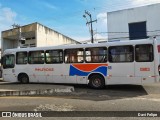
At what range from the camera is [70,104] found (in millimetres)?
9000

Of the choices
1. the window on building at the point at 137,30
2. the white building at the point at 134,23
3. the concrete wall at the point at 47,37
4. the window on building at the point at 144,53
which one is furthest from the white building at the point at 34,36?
the window on building at the point at 144,53

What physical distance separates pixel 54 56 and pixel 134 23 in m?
20.0

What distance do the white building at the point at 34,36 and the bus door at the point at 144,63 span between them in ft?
75.7

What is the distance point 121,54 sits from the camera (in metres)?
13.3

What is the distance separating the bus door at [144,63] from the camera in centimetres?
1238

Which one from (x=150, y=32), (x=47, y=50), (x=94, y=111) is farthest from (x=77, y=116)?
(x=150, y=32)

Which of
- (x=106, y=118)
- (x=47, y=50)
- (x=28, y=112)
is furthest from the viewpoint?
(x=47, y=50)

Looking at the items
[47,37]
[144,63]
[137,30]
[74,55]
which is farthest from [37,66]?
[47,37]

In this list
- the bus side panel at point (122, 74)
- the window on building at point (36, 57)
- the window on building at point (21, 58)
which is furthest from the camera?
the window on building at point (21, 58)

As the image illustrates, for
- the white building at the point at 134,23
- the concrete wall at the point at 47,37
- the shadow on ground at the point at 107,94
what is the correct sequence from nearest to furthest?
1. the shadow on ground at the point at 107,94
2. the white building at the point at 134,23
3. the concrete wall at the point at 47,37

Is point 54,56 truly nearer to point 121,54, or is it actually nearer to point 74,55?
point 74,55

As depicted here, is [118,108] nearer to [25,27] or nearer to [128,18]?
[128,18]

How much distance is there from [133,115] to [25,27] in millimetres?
34035

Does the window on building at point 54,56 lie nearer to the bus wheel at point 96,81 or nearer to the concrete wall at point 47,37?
the bus wheel at point 96,81
